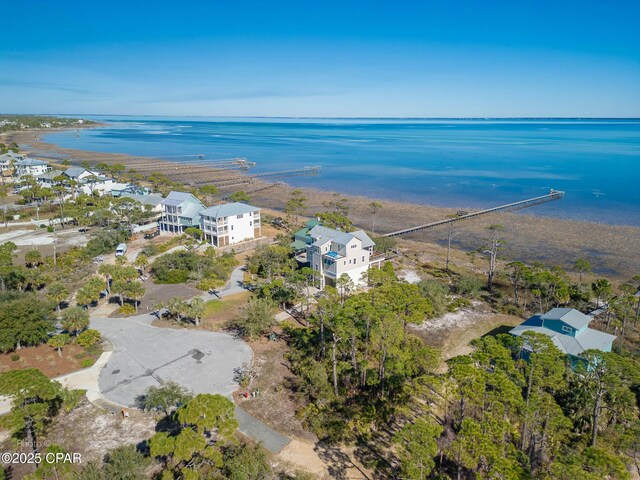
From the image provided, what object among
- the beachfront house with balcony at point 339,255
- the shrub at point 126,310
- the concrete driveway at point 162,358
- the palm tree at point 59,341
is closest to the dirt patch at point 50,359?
the palm tree at point 59,341

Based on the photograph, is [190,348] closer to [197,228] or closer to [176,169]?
[197,228]

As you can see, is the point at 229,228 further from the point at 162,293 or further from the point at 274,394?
the point at 274,394

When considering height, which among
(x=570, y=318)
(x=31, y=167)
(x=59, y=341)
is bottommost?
(x=59, y=341)

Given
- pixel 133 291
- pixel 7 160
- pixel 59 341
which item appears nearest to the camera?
pixel 59 341

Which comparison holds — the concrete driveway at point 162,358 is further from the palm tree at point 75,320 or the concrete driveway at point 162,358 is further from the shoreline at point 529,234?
the shoreline at point 529,234

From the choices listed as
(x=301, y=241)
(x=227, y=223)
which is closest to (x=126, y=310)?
(x=227, y=223)

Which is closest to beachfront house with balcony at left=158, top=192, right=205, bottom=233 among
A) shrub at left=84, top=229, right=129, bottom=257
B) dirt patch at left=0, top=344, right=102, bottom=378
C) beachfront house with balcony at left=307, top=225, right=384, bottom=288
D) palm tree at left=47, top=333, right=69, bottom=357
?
shrub at left=84, top=229, right=129, bottom=257
